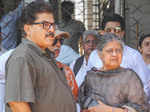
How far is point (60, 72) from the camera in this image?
2.14 m

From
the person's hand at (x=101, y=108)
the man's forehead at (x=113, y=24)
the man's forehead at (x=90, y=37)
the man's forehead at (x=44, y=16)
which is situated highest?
the man's forehead at (x=44, y=16)

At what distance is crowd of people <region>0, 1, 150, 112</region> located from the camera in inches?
75.1

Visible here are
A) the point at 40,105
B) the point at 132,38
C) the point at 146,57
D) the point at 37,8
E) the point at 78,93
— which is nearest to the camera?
the point at 40,105

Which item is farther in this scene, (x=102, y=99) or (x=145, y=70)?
(x=145, y=70)

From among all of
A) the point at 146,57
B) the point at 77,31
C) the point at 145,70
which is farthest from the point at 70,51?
the point at 145,70

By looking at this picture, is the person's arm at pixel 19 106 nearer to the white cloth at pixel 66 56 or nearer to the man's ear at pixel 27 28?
the man's ear at pixel 27 28

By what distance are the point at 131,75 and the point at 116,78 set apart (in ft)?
0.42

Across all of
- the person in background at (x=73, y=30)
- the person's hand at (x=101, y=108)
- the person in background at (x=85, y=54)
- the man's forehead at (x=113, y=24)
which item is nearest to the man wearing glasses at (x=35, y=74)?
the person's hand at (x=101, y=108)

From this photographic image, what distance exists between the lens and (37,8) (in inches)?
85.0

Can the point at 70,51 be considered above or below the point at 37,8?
below

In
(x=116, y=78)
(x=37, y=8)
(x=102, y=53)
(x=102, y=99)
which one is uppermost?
(x=37, y=8)

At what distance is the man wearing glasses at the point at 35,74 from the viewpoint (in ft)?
6.20

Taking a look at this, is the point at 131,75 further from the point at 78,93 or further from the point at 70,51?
the point at 70,51

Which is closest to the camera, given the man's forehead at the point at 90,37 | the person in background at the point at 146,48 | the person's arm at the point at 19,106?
the person's arm at the point at 19,106
